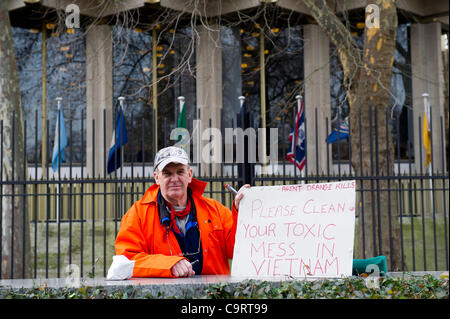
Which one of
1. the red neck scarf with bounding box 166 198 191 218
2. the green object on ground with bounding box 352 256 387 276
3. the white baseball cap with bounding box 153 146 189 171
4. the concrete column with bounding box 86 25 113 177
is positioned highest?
the concrete column with bounding box 86 25 113 177

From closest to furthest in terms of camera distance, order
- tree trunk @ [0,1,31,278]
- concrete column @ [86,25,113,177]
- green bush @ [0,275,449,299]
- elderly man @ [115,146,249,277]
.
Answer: green bush @ [0,275,449,299] < elderly man @ [115,146,249,277] < tree trunk @ [0,1,31,278] < concrete column @ [86,25,113,177]

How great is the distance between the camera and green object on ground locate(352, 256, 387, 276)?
3.81 metres

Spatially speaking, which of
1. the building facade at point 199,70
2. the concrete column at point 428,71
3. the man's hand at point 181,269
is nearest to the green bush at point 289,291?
the man's hand at point 181,269

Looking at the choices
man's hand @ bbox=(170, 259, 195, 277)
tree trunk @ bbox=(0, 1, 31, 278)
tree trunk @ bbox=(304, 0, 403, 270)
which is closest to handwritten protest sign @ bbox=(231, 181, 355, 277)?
man's hand @ bbox=(170, 259, 195, 277)

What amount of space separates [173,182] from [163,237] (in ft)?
1.24

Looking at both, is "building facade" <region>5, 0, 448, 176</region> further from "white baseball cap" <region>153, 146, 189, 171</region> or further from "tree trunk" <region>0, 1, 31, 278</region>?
"white baseball cap" <region>153, 146, 189, 171</region>

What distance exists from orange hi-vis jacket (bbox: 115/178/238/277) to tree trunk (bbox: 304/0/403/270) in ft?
→ 13.4

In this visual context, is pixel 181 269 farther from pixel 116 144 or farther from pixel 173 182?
pixel 116 144

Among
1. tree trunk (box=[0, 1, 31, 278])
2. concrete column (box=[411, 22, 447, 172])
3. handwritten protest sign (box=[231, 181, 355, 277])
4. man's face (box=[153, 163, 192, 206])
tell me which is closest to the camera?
handwritten protest sign (box=[231, 181, 355, 277])

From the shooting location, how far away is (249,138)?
5977mm

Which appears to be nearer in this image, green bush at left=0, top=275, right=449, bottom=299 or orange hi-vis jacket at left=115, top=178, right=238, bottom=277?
green bush at left=0, top=275, right=449, bottom=299

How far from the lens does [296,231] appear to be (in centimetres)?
387

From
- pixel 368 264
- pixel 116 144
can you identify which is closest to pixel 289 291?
pixel 368 264

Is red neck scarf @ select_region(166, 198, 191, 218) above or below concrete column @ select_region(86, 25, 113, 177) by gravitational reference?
below
